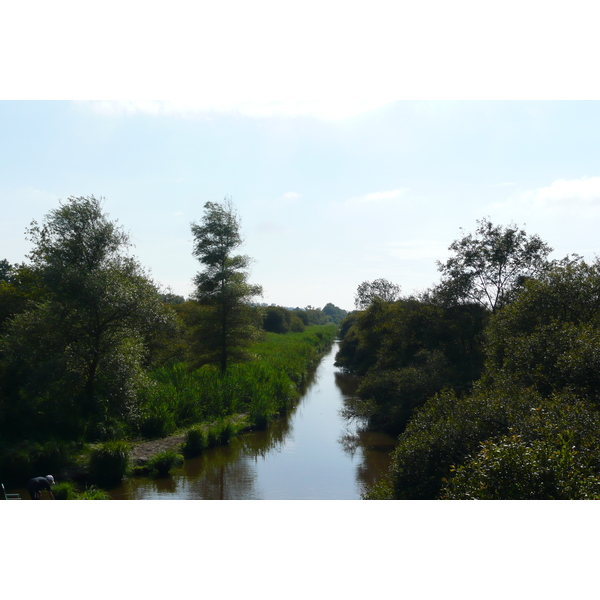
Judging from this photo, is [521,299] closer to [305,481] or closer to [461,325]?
[461,325]

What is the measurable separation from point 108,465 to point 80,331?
4.73 metres

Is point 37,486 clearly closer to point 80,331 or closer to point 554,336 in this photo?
point 80,331

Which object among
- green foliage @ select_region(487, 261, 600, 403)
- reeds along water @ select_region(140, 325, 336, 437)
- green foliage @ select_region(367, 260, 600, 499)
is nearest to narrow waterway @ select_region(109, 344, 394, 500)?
reeds along water @ select_region(140, 325, 336, 437)

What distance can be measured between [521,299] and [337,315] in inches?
6900

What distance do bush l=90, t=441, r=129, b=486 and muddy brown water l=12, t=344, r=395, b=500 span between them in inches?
13.7

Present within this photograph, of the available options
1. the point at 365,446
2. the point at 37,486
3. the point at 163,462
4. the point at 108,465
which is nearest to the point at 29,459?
the point at 108,465

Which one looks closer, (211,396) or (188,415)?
(188,415)

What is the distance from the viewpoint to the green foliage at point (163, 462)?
13648 millimetres

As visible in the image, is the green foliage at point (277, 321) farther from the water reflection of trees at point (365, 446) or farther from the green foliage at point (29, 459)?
the green foliage at point (29, 459)

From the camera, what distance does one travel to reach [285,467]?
15086mm

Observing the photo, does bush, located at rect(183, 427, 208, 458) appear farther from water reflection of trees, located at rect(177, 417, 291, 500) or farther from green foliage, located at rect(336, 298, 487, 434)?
green foliage, located at rect(336, 298, 487, 434)

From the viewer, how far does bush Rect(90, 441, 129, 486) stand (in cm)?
1248

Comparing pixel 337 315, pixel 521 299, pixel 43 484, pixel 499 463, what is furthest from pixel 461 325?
pixel 337 315

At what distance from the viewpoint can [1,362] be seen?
532 inches
